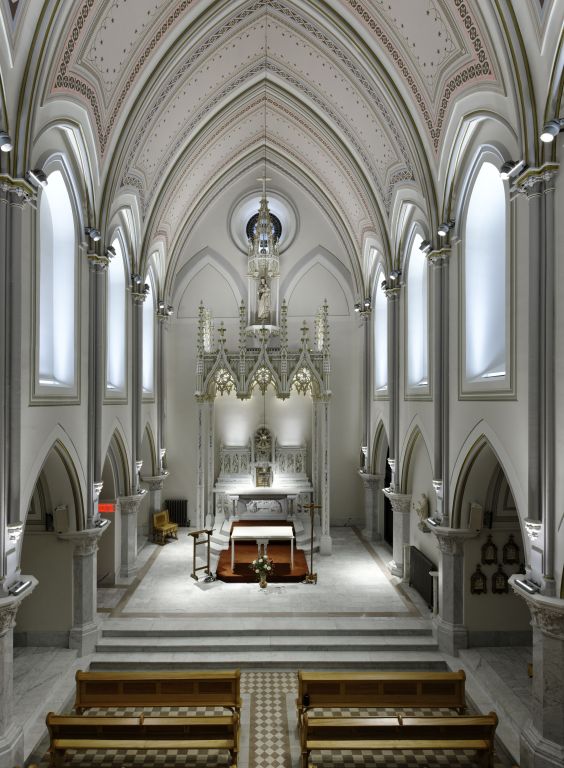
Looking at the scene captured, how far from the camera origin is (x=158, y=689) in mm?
8672

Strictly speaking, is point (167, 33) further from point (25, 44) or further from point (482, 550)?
point (482, 550)

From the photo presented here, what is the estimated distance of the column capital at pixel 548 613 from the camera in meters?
6.99

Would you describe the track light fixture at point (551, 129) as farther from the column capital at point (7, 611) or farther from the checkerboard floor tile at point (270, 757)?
the column capital at point (7, 611)

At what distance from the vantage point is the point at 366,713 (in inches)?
360

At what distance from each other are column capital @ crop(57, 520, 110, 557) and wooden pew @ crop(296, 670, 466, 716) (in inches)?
193

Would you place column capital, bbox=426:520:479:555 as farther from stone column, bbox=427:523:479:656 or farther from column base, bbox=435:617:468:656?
column base, bbox=435:617:468:656

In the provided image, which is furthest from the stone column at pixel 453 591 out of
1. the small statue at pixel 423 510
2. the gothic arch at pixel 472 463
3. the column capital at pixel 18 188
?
the column capital at pixel 18 188

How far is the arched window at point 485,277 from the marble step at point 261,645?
569 centimetres

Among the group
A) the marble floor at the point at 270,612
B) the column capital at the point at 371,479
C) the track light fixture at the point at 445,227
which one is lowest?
the marble floor at the point at 270,612

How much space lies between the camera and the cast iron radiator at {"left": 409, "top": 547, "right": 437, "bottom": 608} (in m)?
12.5

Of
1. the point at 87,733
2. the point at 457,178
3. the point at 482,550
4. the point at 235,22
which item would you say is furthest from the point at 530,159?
the point at 87,733

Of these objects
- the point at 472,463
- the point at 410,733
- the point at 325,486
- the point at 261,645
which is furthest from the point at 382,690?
the point at 325,486

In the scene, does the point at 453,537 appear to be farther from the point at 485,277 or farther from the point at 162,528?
the point at 162,528

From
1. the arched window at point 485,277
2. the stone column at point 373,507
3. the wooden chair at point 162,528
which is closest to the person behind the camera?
the arched window at point 485,277
